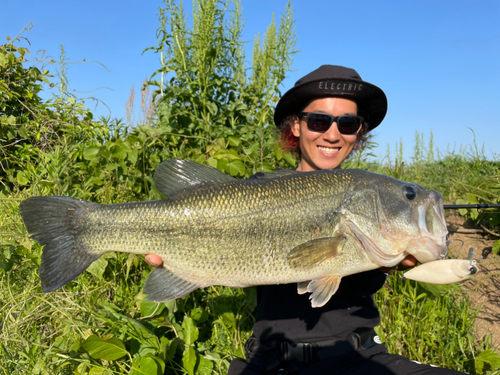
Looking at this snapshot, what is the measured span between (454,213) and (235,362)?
12.2 ft

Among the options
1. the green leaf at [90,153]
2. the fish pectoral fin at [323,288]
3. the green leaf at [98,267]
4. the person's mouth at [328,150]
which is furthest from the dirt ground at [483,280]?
the green leaf at [90,153]

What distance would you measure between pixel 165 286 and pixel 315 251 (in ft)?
3.01

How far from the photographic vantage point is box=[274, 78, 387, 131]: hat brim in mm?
2717

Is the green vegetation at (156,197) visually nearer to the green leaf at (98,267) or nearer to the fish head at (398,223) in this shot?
the green leaf at (98,267)

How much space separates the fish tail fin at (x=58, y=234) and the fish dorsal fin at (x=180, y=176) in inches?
18.2

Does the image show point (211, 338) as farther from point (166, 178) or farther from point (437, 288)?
point (437, 288)

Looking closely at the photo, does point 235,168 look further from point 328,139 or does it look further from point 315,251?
point 315,251

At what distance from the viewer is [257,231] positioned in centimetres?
199

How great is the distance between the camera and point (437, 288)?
123 inches

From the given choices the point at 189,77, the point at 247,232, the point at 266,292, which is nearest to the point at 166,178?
the point at 247,232

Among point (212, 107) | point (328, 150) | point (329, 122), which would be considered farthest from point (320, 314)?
point (212, 107)

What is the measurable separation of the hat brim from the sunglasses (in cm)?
18

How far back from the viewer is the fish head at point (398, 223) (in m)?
1.96

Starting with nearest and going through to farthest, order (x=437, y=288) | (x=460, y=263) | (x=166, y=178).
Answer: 1. (x=460, y=263)
2. (x=166, y=178)
3. (x=437, y=288)
